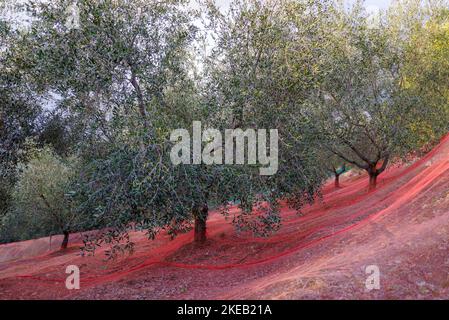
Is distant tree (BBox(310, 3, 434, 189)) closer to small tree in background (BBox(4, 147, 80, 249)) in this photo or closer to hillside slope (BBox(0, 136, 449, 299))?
hillside slope (BBox(0, 136, 449, 299))

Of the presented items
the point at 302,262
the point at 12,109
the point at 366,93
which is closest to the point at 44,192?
the point at 12,109

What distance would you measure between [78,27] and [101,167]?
3257 mm

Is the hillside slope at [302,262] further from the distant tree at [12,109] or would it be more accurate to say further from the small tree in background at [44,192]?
the small tree in background at [44,192]

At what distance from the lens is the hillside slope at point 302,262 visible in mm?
6188

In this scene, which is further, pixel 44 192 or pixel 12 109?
pixel 44 192

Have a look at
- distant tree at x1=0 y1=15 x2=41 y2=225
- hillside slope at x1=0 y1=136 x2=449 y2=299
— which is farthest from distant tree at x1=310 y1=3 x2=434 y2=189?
distant tree at x1=0 y1=15 x2=41 y2=225

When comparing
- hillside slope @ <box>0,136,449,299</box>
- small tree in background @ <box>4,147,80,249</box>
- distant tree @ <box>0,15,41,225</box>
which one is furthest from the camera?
small tree in background @ <box>4,147,80,249</box>

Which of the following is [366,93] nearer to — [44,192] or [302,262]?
[302,262]

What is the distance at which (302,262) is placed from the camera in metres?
9.14

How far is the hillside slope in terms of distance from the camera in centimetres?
619

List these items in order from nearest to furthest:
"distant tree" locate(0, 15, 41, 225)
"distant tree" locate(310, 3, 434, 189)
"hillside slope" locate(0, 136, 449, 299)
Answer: "hillside slope" locate(0, 136, 449, 299) → "distant tree" locate(0, 15, 41, 225) → "distant tree" locate(310, 3, 434, 189)

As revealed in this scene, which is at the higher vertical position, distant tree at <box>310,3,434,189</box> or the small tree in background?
distant tree at <box>310,3,434,189</box>

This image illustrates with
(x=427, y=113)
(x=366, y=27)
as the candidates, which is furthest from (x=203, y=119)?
(x=427, y=113)

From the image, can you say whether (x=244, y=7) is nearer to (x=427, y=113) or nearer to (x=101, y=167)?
(x=101, y=167)
